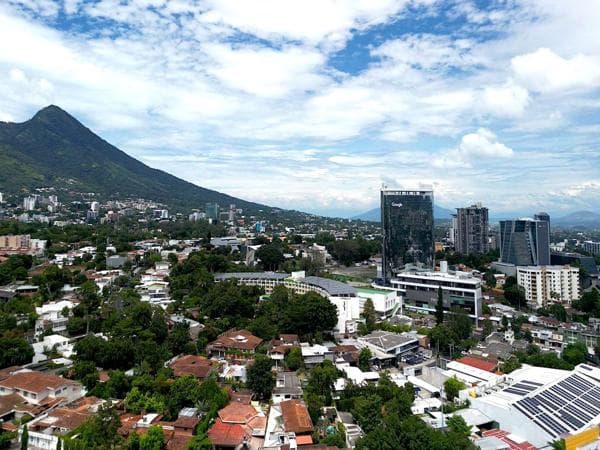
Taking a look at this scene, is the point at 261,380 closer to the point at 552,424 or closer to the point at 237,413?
the point at 237,413

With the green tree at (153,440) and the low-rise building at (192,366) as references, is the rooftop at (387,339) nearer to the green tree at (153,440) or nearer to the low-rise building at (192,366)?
the low-rise building at (192,366)

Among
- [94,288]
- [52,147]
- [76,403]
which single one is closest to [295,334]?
[76,403]

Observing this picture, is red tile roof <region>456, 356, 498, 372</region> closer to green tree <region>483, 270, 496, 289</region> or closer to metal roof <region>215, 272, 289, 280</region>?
metal roof <region>215, 272, 289, 280</region>

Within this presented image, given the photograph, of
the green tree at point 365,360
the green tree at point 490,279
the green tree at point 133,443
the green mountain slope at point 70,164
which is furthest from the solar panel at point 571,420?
the green mountain slope at point 70,164

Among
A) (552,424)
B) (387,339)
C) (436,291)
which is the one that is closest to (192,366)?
(387,339)

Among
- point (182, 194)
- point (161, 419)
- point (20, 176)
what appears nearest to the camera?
point (161, 419)

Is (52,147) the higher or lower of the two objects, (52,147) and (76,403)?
the higher

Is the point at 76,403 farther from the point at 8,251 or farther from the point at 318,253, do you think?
the point at 318,253
